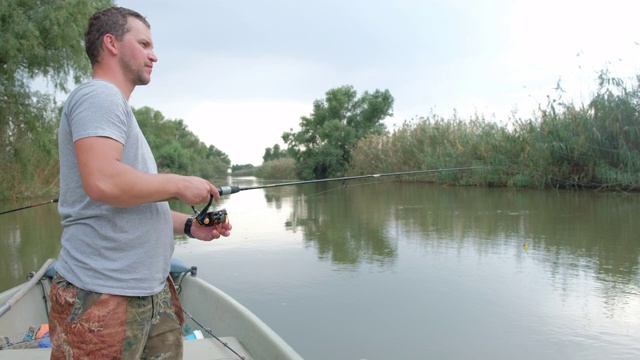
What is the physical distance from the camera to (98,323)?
124 centimetres

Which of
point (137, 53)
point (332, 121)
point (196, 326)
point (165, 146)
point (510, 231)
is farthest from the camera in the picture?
point (165, 146)

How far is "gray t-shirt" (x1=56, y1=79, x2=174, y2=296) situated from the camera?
123 centimetres

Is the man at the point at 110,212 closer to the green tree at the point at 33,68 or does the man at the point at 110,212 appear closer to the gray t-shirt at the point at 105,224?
the gray t-shirt at the point at 105,224

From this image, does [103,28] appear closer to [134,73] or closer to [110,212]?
[134,73]

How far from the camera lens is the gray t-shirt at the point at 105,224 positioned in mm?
1229

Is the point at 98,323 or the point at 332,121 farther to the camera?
the point at 332,121

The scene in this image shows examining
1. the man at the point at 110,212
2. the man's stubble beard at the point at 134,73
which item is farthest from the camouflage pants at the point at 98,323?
the man's stubble beard at the point at 134,73

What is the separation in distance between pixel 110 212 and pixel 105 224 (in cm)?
3

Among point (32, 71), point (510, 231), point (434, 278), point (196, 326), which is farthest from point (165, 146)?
point (196, 326)

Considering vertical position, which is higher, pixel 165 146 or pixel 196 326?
pixel 165 146

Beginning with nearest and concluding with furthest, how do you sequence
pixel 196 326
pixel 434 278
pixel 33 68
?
pixel 196 326 < pixel 434 278 < pixel 33 68

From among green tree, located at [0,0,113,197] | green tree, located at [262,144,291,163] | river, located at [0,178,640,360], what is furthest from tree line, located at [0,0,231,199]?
green tree, located at [262,144,291,163]

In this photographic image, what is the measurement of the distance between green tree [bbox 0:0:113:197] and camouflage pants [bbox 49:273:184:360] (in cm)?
1083

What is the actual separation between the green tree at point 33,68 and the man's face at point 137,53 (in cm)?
1065
